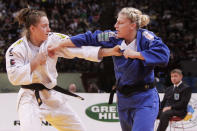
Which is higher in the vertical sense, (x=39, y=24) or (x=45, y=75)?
(x=39, y=24)

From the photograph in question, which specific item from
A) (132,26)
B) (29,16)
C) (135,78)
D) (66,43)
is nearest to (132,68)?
(135,78)

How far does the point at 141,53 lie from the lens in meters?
3.60

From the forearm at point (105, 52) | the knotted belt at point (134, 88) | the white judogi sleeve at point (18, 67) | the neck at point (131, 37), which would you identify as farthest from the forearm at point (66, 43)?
the knotted belt at point (134, 88)

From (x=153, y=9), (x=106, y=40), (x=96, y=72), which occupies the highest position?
(x=106, y=40)

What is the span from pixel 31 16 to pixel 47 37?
328 mm

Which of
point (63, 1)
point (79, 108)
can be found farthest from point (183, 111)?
point (63, 1)

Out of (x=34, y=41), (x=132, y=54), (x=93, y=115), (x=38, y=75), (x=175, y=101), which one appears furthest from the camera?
(x=93, y=115)

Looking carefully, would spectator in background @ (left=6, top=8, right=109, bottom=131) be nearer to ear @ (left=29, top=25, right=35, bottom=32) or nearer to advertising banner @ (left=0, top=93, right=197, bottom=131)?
ear @ (left=29, top=25, right=35, bottom=32)

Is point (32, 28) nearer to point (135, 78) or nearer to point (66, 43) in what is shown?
point (66, 43)

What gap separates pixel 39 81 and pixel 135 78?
1.18 metres

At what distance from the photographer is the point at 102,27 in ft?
42.6

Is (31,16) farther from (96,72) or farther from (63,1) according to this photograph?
(63,1)

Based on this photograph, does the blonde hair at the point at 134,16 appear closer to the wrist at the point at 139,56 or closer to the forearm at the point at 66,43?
the wrist at the point at 139,56

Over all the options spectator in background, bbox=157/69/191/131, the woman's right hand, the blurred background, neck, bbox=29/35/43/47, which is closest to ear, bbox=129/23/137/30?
the woman's right hand
